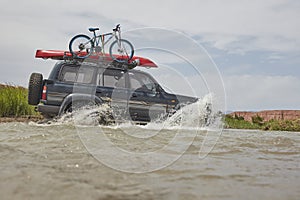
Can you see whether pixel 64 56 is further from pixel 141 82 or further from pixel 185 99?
pixel 185 99

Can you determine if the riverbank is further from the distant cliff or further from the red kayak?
the red kayak

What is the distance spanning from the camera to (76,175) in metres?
2.72

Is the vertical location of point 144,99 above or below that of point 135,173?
above

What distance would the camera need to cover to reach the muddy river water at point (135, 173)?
2371 mm

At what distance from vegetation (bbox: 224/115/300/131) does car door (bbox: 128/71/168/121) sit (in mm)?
3994

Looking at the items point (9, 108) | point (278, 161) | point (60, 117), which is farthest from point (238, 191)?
point (9, 108)

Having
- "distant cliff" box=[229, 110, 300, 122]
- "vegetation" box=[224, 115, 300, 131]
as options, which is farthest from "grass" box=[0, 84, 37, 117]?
"distant cliff" box=[229, 110, 300, 122]

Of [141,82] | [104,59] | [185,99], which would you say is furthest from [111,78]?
[185,99]

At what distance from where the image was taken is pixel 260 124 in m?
12.8

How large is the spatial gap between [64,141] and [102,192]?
219 centimetres

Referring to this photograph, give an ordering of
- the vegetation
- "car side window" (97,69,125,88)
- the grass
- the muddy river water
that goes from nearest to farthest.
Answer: the muddy river water
"car side window" (97,69,125,88)
the grass
the vegetation

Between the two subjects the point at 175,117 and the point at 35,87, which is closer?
the point at 35,87

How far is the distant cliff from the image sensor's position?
13471mm

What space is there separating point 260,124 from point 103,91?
722 centimetres
